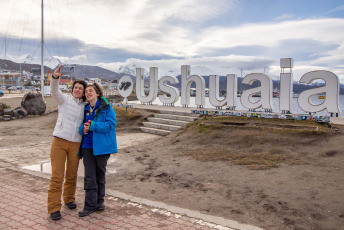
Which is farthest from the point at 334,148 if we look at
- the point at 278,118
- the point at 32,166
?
the point at 32,166

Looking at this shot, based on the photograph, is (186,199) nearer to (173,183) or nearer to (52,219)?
(173,183)

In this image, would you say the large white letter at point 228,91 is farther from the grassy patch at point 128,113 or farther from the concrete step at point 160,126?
the grassy patch at point 128,113

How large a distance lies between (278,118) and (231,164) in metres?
4.64

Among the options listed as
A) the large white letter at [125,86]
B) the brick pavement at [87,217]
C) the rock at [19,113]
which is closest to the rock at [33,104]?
the rock at [19,113]

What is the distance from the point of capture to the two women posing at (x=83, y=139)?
14.0 ft

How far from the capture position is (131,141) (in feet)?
36.6

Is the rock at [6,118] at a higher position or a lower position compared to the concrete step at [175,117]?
lower

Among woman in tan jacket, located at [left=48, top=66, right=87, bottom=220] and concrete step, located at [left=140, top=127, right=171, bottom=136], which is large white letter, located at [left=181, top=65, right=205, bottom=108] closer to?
→ concrete step, located at [left=140, top=127, right=171, bottom=136]

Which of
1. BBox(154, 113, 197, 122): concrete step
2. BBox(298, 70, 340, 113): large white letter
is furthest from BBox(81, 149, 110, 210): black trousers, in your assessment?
BBox(298, 70, 340, 113): large white letter

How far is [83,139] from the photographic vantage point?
441 cm

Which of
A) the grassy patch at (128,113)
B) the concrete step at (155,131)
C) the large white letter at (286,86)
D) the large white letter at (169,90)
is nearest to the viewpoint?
the concrete step at (155,131)

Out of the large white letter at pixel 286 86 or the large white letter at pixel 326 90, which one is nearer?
the large white letter at pixel 326 90

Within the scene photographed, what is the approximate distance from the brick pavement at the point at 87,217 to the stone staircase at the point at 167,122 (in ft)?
25.4

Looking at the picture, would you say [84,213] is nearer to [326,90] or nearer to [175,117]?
[175,117]
